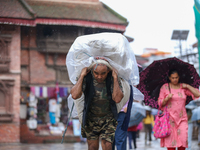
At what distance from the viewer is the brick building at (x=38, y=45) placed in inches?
619

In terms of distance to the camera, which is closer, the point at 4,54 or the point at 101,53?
the point at 101,53

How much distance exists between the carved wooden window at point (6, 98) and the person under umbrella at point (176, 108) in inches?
417

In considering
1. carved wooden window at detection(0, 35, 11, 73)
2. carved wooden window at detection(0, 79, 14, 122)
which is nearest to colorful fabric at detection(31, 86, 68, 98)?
carved wooden window at detection(0, 79, 14, 122)

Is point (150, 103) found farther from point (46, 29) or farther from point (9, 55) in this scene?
point (46, 29)

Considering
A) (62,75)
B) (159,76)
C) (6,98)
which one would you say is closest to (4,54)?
(6,98)

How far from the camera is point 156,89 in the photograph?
692 cm

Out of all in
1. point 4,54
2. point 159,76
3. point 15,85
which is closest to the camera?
point 159,76

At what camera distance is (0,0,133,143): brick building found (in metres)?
15.7

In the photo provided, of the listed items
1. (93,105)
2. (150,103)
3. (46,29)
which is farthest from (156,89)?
(46,29)

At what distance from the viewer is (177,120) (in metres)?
6.39

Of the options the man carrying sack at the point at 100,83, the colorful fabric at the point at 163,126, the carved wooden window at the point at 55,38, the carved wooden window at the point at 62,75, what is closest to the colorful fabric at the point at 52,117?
the carved wooden window at the point at 62,75

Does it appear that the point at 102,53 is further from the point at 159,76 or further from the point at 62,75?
the point at 62,75

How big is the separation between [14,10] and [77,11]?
330 cm

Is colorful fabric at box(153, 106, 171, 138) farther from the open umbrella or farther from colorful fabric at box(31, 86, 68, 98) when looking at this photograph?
colorful fabric at box(31, 86, 68, 98)
